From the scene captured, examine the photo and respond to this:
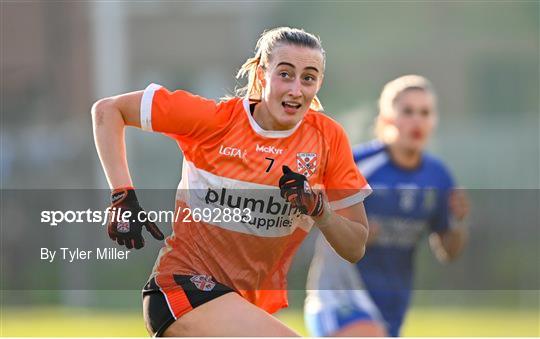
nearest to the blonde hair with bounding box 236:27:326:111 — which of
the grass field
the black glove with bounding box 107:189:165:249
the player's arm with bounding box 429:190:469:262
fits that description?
the black glove with bounding box 107:189:165:249

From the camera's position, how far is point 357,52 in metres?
20.8

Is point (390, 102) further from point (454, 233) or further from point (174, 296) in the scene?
Result: point (174, 296)

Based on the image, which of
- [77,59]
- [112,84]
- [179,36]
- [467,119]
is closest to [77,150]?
[112,84]

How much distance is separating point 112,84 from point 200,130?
39.7 feet

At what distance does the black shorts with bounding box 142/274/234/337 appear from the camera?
4.66 metres

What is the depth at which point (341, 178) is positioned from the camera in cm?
488

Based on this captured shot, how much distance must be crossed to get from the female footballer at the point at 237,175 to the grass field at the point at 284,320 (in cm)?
649

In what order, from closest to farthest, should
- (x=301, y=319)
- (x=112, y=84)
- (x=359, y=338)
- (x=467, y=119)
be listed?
1. (x=359, y=338)
2. (x=301, y=319)
3. (x=112, y=84)
4. (x=467, y=119)

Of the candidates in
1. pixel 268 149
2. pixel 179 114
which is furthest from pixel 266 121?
pixel 179 114

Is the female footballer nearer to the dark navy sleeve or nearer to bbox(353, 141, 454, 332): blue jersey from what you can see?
bbox(353, 141, 454, 332): blue jersey

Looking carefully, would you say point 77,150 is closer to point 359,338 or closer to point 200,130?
point 359,338

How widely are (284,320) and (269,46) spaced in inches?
322

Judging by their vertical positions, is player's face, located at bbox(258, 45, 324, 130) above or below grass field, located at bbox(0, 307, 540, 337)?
above

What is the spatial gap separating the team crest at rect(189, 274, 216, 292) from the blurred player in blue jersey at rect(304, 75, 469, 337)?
7.46 ft
